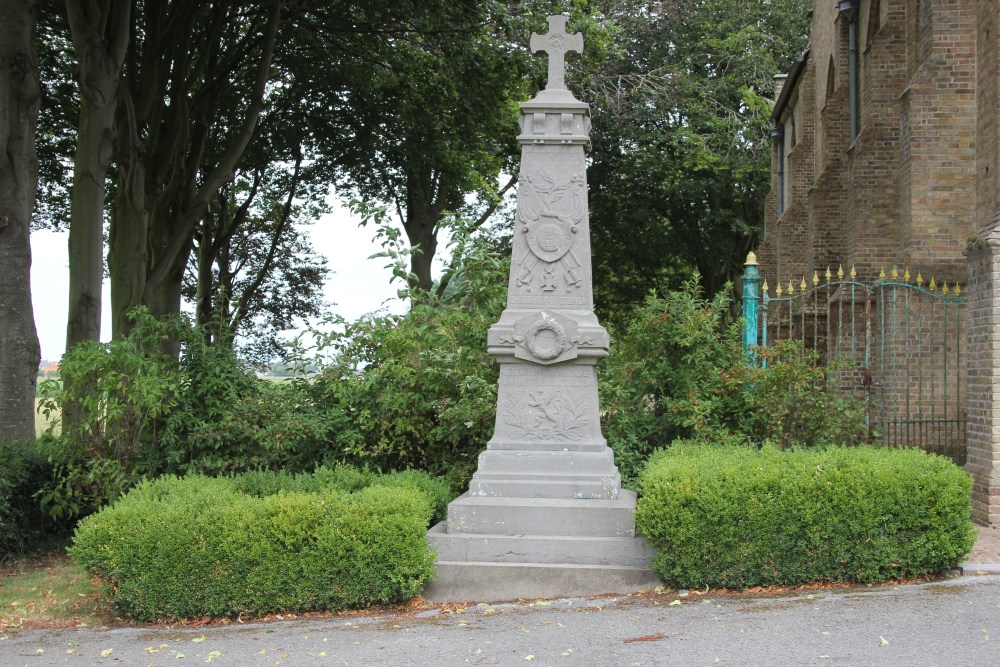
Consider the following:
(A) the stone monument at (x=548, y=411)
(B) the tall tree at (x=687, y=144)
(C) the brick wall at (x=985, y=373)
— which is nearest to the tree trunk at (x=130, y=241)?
(A) the stone monument at (x=548, y=411)

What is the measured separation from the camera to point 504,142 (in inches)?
831

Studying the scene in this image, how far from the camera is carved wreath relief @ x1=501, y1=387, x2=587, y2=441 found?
25.9 feet

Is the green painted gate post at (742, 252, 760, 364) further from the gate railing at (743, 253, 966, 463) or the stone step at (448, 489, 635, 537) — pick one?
the stone step at (448, 489, 635, 537)

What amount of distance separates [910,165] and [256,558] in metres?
11.5

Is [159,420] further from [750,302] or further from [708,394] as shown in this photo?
[750,302]

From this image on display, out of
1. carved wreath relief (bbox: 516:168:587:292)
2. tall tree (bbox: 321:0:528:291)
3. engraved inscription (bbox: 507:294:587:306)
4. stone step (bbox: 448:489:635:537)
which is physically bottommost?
stone step (bbox: 448:489:635:537)

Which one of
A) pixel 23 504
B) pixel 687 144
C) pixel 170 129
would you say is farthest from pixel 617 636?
pixel 687 144

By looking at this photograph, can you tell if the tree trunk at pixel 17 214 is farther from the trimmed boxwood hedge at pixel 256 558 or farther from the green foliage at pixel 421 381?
the trimmed boxwood hedge at pixel 256 558

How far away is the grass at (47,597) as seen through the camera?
6895 millimetres

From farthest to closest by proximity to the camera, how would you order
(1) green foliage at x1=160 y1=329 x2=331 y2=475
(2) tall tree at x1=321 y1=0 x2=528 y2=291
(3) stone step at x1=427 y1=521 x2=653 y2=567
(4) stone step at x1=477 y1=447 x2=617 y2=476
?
(2) tall tree at x1=321 y1=0 x2=528 y2=291
(1) green foliage at x1=160 y1=329 x2=331 y2=475
(4) stone step at x1=477 y1=447 x2=617 y2=476
(3) stone step at x1=427 y1=521 x2=653 y2=567

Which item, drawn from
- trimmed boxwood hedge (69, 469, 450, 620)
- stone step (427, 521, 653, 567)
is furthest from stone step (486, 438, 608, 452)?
trimmed boxwood hedge (69, 469, 450, 620)

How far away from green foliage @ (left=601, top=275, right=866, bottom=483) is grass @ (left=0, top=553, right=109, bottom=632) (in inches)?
188

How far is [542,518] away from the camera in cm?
737

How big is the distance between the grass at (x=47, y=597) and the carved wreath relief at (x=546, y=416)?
3.40 metres
